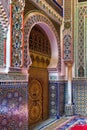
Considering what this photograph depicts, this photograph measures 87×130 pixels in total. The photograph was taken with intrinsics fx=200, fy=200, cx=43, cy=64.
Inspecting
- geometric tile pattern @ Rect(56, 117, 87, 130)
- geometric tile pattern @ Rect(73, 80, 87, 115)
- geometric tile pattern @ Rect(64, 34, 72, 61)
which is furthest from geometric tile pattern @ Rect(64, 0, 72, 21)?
geometric tile pattern @ Rect(56, 117, 87, 130)

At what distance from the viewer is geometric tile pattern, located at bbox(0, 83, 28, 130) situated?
2.98 metres

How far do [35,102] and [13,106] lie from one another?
146 cm

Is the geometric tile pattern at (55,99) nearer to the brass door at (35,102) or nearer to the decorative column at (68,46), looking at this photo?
the decorative column at (68,46)

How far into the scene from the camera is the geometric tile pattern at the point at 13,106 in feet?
9.78

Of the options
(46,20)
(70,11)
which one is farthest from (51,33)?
(70,11)

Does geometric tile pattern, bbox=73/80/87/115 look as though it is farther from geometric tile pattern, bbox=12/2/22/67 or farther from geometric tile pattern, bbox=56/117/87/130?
geometric tile pattern, bbox=12/2/22/67

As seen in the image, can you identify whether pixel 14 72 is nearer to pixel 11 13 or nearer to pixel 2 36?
pixel 2 36

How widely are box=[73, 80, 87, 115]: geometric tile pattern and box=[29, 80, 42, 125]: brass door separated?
133 centimetres

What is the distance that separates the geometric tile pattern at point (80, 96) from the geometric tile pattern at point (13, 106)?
8.26 feet

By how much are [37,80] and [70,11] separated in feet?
7.75

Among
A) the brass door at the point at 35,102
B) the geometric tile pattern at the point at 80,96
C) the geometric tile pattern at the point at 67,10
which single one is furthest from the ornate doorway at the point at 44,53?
the geometric tile pattern at the point at 80,96

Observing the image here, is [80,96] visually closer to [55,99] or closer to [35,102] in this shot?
[55,99]

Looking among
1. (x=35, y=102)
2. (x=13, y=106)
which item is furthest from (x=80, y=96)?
(x=13, y=106)

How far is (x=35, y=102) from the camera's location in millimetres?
4602
